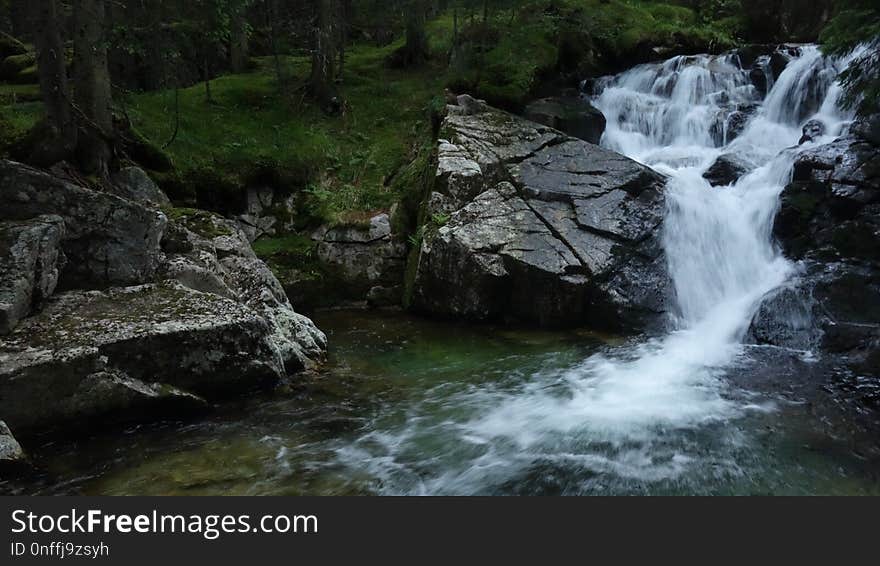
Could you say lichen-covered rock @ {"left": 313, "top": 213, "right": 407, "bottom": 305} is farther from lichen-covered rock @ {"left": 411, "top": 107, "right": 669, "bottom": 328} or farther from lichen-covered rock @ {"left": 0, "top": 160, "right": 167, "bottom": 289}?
lichen-covered rock @ {"left": 0, "top": 160, "right": 167, "bottom": 289}

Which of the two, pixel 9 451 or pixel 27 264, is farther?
pixel 27 264

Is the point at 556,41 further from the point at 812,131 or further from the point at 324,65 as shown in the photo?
the point at 812,131

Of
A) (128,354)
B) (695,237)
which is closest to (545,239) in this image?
(695,237)

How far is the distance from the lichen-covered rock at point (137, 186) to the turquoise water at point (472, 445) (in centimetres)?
500

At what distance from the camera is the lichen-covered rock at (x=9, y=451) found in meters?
4.68

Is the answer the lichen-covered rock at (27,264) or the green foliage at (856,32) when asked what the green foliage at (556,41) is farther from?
the lichen-covered rock at (27,264)

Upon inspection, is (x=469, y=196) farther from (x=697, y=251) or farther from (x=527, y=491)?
(x=527, y=491)

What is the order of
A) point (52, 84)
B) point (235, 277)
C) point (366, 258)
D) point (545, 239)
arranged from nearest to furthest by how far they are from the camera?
point (52, 84) → point (235, 277) → point (545, 239) → point (366, 258)

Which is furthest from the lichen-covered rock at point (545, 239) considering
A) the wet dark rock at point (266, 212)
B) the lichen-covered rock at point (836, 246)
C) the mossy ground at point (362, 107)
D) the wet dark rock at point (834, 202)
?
the wet dark rock at point (266, 212)

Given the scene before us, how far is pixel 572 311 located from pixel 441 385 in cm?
326

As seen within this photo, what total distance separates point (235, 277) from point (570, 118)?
9.88 m

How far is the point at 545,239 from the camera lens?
32.4ft

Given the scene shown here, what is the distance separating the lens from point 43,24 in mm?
7457

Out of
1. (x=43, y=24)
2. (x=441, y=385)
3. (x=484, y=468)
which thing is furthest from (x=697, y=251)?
(x=43, y=24)
